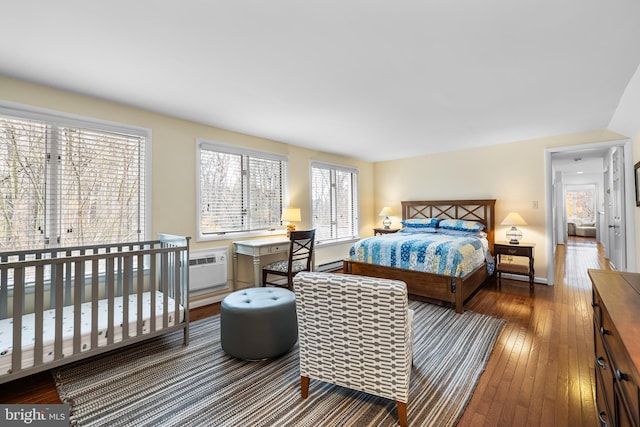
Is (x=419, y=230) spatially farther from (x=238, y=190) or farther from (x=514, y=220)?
(x=238, y=190)

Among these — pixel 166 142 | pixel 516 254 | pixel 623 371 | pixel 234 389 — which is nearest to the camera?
pixel 623 371

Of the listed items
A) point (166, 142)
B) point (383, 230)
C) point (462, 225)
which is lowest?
point (383, 230)

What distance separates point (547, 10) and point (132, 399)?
138 inches

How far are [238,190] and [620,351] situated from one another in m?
3.91

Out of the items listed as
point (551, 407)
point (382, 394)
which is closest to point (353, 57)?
point (382, 394)

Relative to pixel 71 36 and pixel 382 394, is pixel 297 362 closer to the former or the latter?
pixel 382 394

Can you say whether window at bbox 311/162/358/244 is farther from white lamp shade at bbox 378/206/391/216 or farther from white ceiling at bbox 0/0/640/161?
white ceiling at bbox 0/0/640/161

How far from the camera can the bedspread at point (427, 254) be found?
11.3 ft

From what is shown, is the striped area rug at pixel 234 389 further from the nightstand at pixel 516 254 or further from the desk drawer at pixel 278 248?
the nightstand at pixel 516 254

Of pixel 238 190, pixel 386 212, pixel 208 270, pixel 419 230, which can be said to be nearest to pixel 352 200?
pixel 386 212

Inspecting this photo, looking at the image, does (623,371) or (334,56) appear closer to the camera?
(623,371)

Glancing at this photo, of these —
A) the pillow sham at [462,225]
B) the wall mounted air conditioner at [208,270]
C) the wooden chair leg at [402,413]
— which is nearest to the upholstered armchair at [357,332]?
the wooden chair leg at [402,413]

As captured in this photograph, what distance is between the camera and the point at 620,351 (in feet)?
3.18

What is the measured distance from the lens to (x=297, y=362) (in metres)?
2.28
